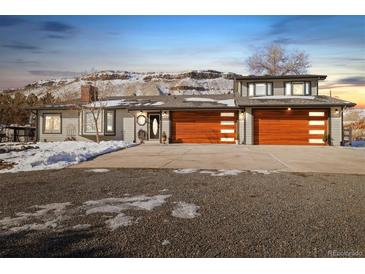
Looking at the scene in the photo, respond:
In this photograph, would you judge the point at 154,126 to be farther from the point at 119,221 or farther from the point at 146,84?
the point at 146,84

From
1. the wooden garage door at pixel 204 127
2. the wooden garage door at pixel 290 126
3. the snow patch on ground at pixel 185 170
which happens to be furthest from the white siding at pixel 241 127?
the snow patch on ground at pixel 185 170

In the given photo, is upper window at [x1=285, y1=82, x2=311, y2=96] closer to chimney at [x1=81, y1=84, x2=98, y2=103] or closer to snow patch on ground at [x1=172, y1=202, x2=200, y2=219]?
chimney at [x1=81, y1=84, x2=98, y2=103]

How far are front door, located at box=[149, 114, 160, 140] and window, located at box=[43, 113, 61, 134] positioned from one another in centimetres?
701

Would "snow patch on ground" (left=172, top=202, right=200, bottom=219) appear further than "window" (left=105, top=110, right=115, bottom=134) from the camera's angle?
No

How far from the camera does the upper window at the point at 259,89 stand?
1847cm

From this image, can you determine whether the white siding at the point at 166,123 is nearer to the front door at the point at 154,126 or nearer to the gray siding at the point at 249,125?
the front door at the point at 154,126

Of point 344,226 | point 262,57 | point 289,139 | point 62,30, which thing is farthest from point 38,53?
point 262,57

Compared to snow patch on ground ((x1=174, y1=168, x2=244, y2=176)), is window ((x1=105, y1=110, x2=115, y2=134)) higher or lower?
higher

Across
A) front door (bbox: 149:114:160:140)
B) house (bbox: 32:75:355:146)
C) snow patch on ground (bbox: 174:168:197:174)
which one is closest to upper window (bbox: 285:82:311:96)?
house (bbox: 32:75:355:146)

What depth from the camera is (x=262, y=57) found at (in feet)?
103

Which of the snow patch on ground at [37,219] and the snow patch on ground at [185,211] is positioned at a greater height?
the snow patch on ground at [185,211]

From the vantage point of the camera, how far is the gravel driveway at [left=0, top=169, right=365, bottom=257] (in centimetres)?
253

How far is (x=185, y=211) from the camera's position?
11.9ft

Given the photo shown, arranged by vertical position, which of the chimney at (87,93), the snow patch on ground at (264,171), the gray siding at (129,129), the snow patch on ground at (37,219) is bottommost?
the snow patch on ground at (37,219)
